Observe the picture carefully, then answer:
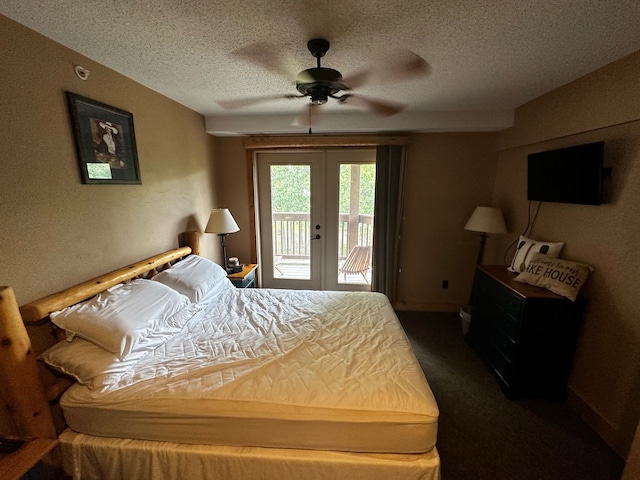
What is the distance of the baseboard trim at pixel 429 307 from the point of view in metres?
3.54

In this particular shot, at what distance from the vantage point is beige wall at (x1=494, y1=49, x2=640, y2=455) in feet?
5.32

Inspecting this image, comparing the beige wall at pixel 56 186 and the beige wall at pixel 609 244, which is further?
the beige wall at pixel 609 244

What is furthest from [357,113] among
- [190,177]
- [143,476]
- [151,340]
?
[143,476]

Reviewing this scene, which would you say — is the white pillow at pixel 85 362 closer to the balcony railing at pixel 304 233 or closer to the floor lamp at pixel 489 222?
the balcony railing at pixel 304 233

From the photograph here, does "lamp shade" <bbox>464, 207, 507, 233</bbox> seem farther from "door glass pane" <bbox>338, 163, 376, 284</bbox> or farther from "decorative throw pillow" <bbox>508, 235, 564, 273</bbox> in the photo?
"door glass pane" <bbox>338, 163, 376, 284</bbox>

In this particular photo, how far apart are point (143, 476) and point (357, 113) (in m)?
3.35

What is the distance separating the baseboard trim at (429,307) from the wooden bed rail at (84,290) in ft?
9.60

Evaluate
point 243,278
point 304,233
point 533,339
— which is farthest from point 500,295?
point 243,278

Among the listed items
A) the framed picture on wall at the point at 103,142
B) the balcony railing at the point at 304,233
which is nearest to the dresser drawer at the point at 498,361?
the balcony railing at the point at 304,233

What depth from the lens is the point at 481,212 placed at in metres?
2.84

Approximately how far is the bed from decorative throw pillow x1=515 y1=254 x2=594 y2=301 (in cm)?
131

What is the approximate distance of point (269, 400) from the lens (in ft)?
4.13

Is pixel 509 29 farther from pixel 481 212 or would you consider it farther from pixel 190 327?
pixel 190 327

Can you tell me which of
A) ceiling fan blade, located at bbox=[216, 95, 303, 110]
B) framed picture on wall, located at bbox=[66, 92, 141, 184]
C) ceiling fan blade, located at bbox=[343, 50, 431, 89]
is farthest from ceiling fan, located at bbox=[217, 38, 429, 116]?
framed picture on wall, located at bbox=[66, 92, 141, 184]
